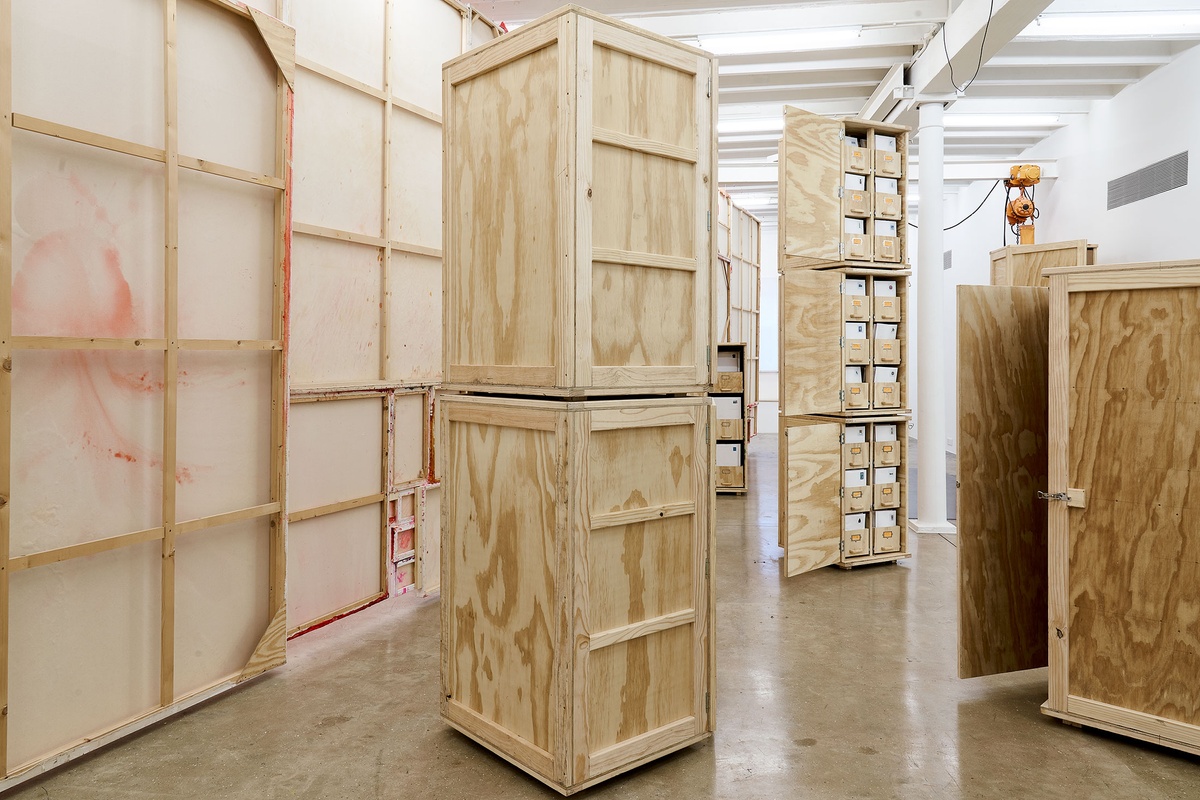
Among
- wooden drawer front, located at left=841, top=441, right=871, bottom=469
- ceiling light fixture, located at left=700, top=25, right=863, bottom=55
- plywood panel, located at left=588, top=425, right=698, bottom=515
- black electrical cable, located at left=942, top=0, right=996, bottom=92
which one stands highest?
ceiling light fixture, located at left=700, top=25, right=863, bottom=55

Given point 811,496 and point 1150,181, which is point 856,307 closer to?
point 811,496

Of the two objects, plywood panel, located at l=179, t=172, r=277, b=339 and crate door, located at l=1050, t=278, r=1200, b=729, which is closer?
crate door, located at l=1050, t=278, r=1200, b=729

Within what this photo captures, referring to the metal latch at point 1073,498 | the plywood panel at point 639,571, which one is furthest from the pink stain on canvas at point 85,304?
the metal latch at point 1073,498

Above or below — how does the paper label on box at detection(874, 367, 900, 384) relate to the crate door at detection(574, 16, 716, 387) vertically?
below

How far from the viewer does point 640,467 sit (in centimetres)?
261

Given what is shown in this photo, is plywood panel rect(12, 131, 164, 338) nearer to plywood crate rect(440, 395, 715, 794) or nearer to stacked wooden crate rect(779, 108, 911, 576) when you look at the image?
plywood crate rect(440, 395, 715, 794)

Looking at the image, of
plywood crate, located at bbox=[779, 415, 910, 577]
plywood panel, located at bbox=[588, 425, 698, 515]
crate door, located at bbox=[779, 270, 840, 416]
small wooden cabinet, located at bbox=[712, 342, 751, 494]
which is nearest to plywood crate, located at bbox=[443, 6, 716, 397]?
plywood panel, located at bbox=[588, 425, 698, 515]

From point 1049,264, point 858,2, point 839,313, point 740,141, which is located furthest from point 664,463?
point 740,141

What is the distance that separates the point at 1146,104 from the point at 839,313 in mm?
4347

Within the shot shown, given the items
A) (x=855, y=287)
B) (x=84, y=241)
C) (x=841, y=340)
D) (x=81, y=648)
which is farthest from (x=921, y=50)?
(x=81, y=648)

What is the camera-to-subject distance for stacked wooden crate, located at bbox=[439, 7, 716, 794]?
242 cm

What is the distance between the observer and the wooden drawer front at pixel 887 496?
17.7ft

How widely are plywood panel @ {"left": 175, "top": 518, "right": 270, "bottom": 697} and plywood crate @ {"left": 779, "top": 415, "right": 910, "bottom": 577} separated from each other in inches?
129

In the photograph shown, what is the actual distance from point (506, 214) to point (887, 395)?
12.3ft
